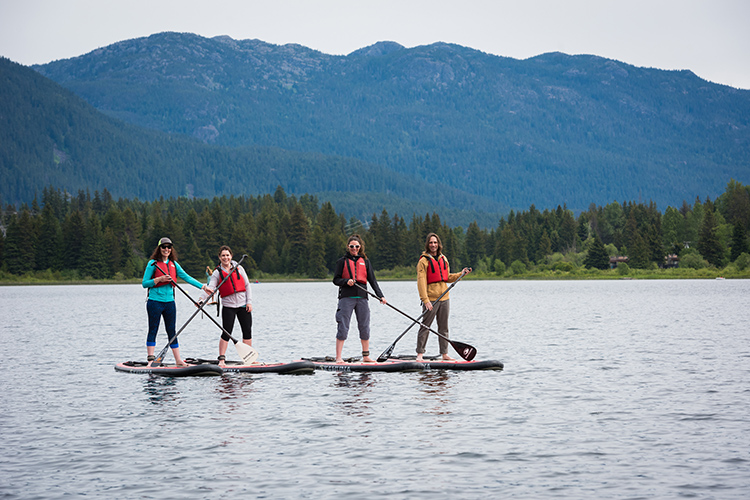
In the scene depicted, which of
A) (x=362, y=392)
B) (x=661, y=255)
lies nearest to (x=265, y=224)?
(x=661, y=255)

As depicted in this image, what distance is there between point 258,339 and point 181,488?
24747 millimetres

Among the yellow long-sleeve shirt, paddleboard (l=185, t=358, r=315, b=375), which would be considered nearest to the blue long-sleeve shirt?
paddleboard (l=185, t=358, r=315, b=375)

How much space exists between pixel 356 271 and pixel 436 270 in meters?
2.17

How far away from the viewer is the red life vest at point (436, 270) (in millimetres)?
20641

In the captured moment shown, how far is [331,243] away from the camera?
165 metres

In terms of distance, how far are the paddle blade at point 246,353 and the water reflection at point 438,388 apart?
4.27 m

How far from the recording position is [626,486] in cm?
1078

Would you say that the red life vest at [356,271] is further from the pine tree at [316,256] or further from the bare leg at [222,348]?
the pine tree at [316,256]

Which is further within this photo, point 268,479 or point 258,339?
point 258,339

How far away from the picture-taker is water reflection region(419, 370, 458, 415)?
53.5 feet

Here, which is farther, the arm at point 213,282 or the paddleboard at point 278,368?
the paddleboard at point 278,368

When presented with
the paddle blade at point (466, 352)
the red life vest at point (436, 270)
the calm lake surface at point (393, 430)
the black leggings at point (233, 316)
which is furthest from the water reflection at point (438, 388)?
the black leggings at point (233, 316)

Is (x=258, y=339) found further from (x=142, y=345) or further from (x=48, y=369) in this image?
(x=48, y=369)

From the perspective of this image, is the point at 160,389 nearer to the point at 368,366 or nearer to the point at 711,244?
the point at 368,366
